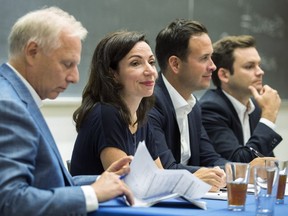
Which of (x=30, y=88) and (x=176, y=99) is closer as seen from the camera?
(x=30, y=88)

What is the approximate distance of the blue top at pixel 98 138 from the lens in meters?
2.42

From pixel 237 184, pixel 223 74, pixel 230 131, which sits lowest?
pixel 230 131

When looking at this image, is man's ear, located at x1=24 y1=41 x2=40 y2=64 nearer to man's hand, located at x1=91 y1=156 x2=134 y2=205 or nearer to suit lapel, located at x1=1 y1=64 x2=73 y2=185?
suit lapel, located at x1=1 y1=64 x2=73 y2=185

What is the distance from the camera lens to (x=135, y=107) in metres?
2.68

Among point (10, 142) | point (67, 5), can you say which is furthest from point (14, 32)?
point (67, 5)

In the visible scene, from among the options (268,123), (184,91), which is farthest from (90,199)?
(268,123)

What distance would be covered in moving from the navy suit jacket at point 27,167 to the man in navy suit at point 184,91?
131 centimetres

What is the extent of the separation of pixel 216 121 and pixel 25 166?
2070 millimetres

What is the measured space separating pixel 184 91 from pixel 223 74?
688mm

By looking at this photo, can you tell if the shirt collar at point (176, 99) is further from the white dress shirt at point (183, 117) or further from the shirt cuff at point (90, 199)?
the shirt cuff at point (90, 199)

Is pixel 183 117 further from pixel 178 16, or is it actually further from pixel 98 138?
pixel 178 16

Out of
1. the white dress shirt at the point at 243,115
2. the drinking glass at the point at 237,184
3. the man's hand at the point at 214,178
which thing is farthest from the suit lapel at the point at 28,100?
the white dress shirt at the point at 243,115

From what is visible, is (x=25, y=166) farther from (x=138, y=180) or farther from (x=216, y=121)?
(x=216, y=121)

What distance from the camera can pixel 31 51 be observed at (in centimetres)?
186
